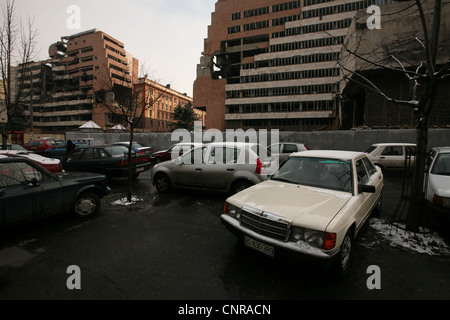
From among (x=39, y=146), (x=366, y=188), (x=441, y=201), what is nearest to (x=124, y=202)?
Answer: (x=366, y=188)

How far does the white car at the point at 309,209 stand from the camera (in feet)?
8.52

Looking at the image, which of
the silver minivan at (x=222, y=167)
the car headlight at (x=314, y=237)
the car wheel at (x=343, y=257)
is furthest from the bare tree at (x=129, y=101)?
the car wheel at (x=343, y=257)

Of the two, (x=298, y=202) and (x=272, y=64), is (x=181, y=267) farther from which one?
(x=272, y=64)

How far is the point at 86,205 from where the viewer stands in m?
5.07

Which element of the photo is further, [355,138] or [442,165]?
[355,138]

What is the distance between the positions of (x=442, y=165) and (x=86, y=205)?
8189 millimetres

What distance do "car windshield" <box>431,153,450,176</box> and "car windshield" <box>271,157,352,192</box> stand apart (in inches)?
105

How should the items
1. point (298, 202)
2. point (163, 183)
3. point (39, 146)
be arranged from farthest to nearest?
point (39, 146) → point (163, 183) → point (298, 202)

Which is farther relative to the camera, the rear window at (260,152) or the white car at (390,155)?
the white car at (390,155)

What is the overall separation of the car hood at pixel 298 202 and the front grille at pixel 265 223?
8cm

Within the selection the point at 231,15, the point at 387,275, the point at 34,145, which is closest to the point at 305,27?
the point at 231,15

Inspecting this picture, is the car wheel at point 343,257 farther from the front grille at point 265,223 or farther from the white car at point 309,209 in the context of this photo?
the front grille at point 265,223

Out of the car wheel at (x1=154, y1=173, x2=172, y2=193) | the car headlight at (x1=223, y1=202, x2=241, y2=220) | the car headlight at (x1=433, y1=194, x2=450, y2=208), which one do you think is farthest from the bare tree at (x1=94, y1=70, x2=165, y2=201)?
the car headlight at (x1=433, y1=194, x2=450, y2=208)
